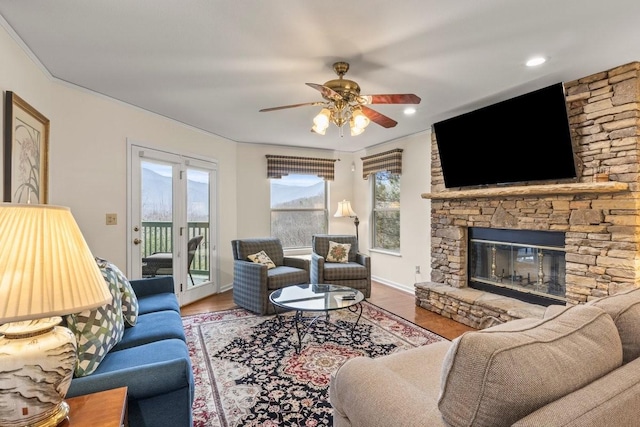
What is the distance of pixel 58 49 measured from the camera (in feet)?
7.68

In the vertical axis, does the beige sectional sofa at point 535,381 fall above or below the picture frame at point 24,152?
below

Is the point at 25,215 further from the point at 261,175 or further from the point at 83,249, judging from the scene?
the point at 261,175

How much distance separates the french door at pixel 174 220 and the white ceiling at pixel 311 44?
34.3 inches

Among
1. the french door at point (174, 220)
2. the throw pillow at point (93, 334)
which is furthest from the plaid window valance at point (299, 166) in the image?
the throw pillow at point (93, 334)

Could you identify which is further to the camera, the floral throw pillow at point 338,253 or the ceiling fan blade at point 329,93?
the floral throw pillow at point 338,253

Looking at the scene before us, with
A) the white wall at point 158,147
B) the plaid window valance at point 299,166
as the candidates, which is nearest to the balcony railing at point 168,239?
the white wall at point 158,147

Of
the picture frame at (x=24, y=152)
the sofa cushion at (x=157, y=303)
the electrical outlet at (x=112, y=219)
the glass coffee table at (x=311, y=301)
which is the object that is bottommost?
the glass coffee table at (x=311, y=301)

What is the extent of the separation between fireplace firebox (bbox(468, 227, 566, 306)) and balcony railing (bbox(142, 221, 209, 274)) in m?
3.56

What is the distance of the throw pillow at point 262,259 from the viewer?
4293 mm

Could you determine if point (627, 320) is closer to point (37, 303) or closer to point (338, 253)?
point (37, 303)

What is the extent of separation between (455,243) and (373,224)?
6.47 ft

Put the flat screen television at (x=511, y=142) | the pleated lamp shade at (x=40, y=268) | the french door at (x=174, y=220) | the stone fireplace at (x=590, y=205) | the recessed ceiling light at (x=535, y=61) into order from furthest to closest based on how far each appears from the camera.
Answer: the french door at (x=174, y=220) → the flat screen television at (x=511, y=142) → the stone fireplace at (x=590, y=205) → the recessed ceiling light at (x=535, y=61) → the pleated lamp shade at (x=40, y=268)

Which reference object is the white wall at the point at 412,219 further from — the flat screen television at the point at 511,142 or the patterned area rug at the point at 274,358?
the patterned area rug at the point at 274,358

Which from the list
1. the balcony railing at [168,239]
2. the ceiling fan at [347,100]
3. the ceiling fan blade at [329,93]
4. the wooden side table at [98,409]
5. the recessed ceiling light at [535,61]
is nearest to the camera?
the wooden side table at [98,409]
